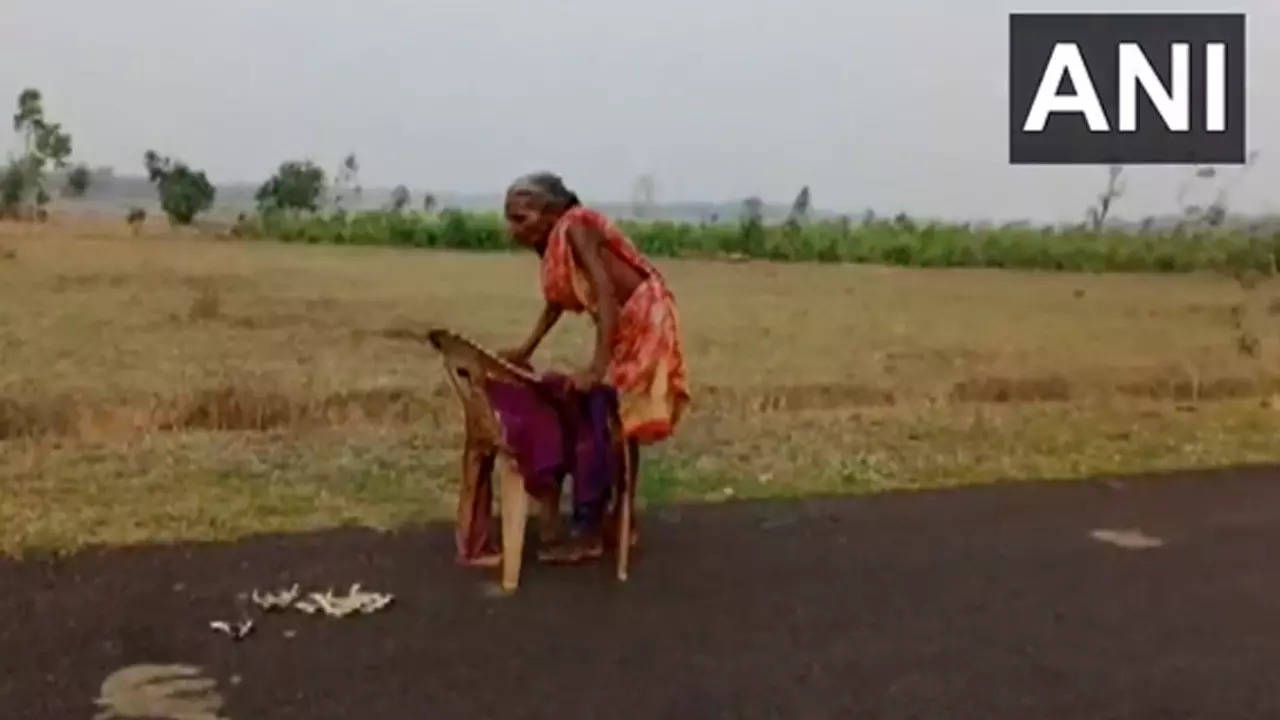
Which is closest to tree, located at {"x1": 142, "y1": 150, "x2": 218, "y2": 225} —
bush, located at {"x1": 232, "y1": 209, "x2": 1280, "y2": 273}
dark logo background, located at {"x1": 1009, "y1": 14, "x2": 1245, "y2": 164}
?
bush, located at {"x1": 232, "y1": 209, "x2": 1280, "y2": 273}

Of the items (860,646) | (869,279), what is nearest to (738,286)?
(869,279)

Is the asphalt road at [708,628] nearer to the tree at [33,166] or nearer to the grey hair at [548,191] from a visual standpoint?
the grey hair at [548,191]

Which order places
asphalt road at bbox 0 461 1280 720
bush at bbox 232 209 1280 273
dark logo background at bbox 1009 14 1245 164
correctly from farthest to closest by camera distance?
bush at bbox 232 209 1280 273
dark logo background at bbox 1009 14 1245 164
asphalt road at bbox 0 461 1280 720

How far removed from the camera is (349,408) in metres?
9.13

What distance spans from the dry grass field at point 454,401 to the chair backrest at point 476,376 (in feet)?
3.33

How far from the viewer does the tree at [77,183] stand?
3152 cm

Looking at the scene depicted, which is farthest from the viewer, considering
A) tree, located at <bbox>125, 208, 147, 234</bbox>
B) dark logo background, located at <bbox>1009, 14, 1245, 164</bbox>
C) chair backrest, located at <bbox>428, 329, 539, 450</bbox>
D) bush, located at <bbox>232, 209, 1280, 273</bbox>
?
bush, located at <bbox>232, 209, 1280, 273</bbox>

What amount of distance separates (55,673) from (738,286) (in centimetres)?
1628

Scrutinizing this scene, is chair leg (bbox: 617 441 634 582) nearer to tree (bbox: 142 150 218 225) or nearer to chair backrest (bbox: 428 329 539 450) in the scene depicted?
chair backrest (bbox: 428 329 539 450)

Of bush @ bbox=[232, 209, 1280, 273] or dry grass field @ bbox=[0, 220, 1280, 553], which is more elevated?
bush @ bbox=[232, 209, 1280, 273]

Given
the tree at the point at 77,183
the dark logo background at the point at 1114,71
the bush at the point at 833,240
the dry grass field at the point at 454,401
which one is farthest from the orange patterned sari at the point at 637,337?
the tree at the point at 77,183

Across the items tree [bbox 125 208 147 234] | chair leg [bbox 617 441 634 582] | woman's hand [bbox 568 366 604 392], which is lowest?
chair leg [bbox 617 441 634 582]

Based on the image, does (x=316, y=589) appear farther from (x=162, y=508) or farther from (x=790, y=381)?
(x=790, y=381)

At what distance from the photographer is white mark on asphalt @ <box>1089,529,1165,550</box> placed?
5.23 metres
